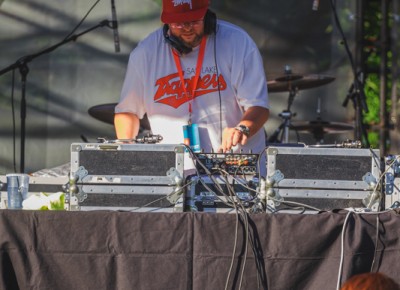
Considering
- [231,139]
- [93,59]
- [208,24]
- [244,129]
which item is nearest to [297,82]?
[93,59]

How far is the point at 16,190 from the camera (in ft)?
12.2

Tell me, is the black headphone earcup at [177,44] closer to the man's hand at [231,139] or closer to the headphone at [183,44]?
the headphone at [183,44]

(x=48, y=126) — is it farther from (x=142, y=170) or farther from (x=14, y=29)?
(x=142, y=170)

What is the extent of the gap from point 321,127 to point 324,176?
10.9 feet

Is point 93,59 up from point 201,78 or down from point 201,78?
up

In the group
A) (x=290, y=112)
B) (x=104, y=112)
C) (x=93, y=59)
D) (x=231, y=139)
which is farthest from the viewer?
(x=93, y=59)

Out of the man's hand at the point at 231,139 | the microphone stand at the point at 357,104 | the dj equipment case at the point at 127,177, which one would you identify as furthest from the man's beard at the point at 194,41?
the microphone stand at the point at 357,104

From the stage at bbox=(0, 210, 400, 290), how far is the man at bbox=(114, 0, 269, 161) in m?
1.04

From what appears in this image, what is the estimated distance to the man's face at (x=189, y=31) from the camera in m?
4.31

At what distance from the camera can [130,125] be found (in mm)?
4543

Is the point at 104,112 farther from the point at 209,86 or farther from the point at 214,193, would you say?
the point at 214,193

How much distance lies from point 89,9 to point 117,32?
0.35 metres

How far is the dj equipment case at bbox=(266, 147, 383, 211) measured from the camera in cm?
349

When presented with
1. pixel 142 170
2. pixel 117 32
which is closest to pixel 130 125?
pixel 142 170
